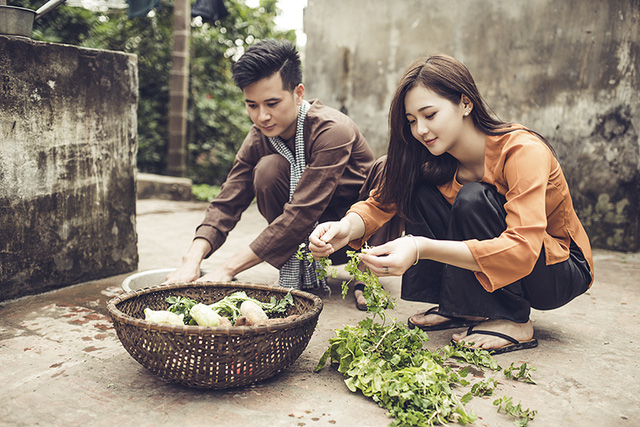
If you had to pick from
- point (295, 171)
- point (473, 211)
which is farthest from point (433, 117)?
point (295, 171)

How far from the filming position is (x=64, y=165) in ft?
8.90

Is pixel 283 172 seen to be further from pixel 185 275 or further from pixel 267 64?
pixel 185 275

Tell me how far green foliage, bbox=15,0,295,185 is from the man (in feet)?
18.6

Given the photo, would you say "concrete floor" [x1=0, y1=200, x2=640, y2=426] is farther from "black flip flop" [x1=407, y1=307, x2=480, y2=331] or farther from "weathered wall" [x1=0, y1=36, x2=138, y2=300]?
"weathered wall" [x1=0, y1=36, x2=138, y2=300]

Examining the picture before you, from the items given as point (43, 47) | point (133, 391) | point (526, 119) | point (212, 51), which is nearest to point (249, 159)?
point (43, 47)

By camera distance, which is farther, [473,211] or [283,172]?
[283,172]

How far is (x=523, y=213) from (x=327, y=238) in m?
0.66

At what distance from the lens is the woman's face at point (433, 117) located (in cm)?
196

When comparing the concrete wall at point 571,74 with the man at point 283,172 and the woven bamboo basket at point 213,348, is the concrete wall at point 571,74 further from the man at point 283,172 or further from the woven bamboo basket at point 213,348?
the woven bamboo basket at point 213,348

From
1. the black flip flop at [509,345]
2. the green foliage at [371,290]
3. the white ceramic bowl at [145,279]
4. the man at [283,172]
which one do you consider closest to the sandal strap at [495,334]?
the black flip flop at [509,345]

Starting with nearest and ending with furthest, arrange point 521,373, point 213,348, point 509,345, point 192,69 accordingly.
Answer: point 213,348
point 521,373
point 509,345
point 192,69

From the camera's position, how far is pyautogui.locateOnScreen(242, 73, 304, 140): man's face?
2.45 metres

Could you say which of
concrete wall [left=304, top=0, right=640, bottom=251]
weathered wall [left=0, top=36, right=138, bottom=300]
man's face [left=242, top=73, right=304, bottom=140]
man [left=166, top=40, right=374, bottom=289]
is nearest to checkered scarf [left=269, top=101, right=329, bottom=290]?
man [left=166, top=40, right=374, bottom=289]

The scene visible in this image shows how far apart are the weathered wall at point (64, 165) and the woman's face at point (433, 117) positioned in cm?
168
